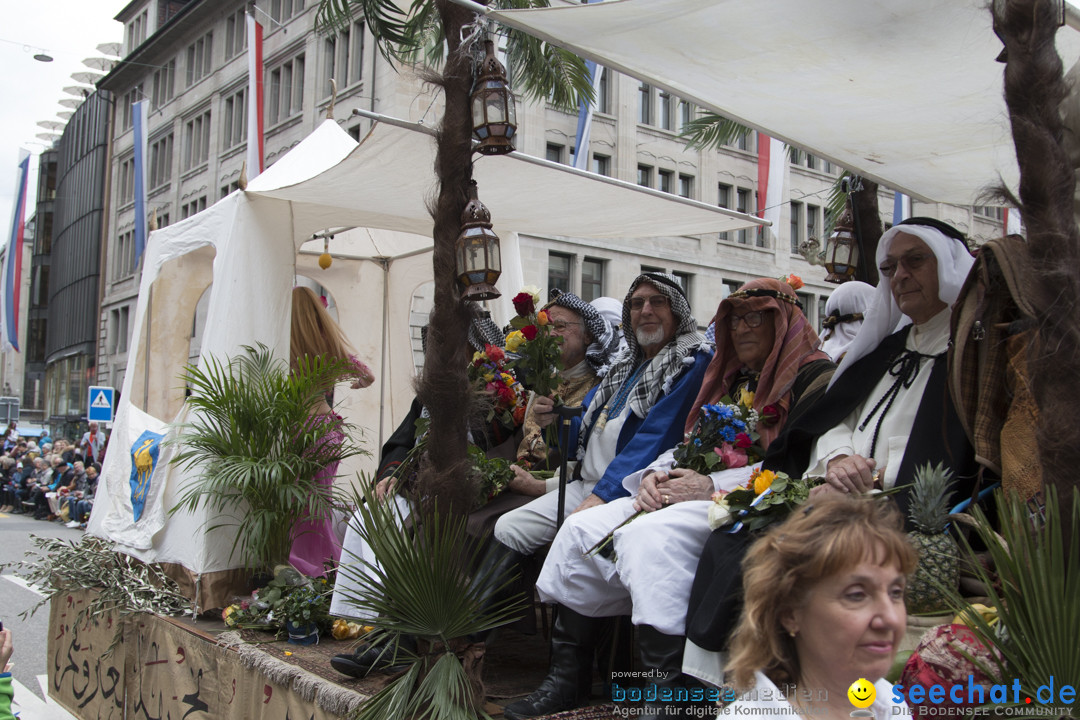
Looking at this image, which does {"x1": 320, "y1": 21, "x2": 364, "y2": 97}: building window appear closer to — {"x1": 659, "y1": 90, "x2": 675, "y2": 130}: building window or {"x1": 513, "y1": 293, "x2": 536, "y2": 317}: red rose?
{"x1": 659, "y1": 90, "x2": 675, "y2": 130}: building window

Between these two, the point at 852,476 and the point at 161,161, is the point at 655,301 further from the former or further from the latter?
the point at 161,161

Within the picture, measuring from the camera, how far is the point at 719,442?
11.8 ft

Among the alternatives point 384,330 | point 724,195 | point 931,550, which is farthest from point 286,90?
point 931,550

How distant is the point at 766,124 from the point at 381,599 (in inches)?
113

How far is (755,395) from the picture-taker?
12.5 feet

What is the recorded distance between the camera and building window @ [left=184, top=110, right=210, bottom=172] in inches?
1339

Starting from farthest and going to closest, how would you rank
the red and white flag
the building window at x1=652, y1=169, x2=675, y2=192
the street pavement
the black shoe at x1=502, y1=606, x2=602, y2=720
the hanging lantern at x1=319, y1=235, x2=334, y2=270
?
1. the building window at x1=652, y1=169, x2=675, y2=192
2. the red and white flag
3. the hanging lantern at x1=319, y1=235, x2=334, y2=270
4. the street pavement
5. the black shoe at x1=502, y1=606, x2=602, y2=720

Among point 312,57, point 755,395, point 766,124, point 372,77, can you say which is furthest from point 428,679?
point 312,57

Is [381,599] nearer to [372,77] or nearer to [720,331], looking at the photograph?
[720,331]

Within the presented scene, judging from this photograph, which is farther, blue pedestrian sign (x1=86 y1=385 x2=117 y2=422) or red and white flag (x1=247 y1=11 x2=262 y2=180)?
blue pedestrian sign (x1=86 y1=385 x2=117 y2=422)

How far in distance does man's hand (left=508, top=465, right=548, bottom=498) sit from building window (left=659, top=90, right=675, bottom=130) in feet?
85.9

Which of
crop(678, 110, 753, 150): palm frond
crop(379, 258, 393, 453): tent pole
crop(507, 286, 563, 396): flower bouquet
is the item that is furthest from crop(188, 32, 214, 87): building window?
crop(507, 286, 563, 396): flower bouquet

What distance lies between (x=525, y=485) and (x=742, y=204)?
92.8 ft

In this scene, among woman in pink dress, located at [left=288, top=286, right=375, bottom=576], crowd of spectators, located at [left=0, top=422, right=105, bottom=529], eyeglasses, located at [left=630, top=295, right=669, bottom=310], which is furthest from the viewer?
crowd of spectators, located at [left=0, top=422, right=105, bottom=529]
